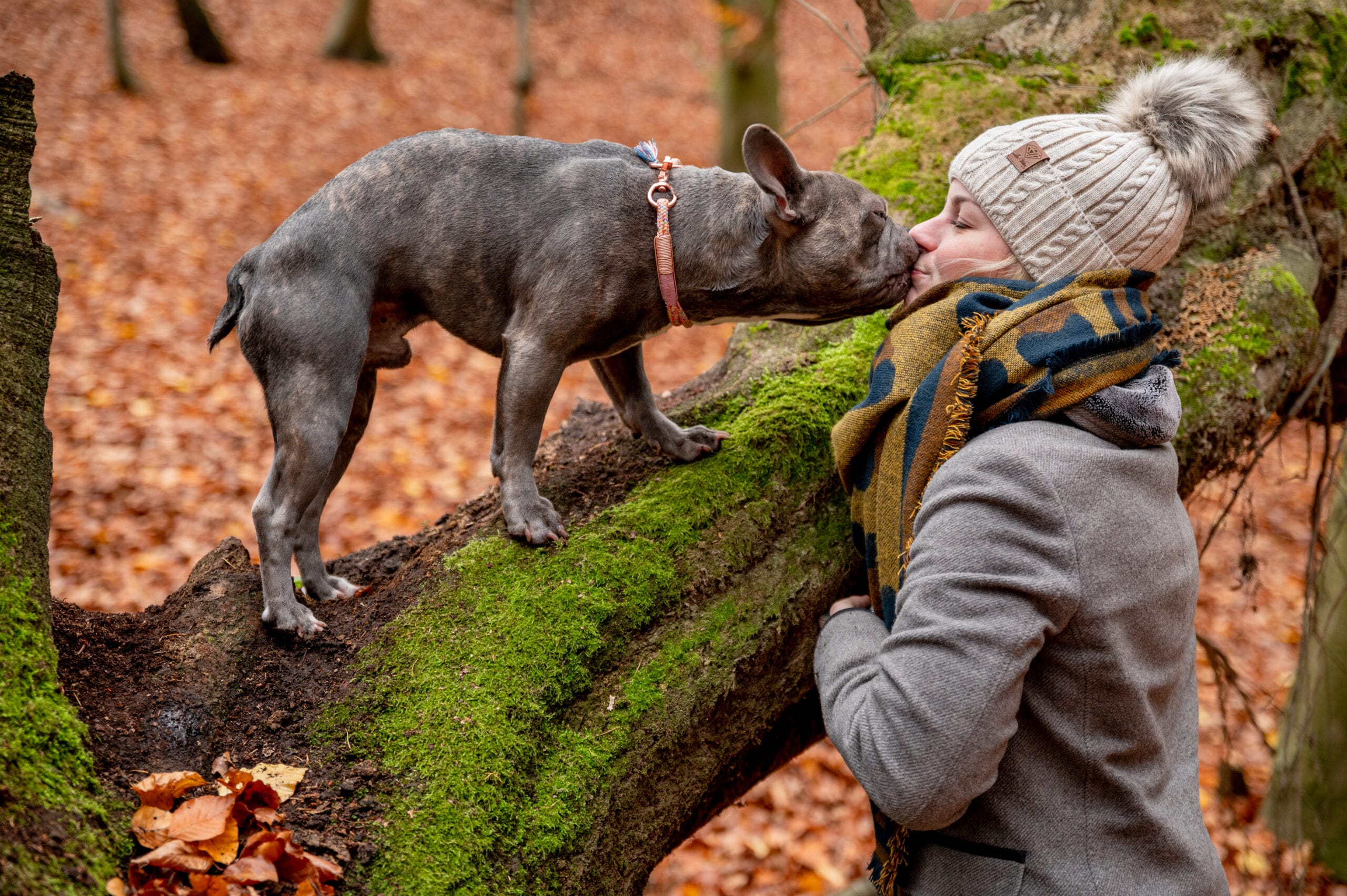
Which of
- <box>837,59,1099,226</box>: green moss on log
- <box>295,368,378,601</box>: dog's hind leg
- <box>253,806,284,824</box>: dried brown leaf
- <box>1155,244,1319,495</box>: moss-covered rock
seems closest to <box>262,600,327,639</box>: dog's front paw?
A: <box>295,368,378,601</box>: dog's hind leg

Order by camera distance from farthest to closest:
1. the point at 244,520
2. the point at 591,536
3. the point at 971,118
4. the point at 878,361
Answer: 1. the point at 244,520
2. the point at 971,118
3. the point at 591,536
4. the point at 878,361

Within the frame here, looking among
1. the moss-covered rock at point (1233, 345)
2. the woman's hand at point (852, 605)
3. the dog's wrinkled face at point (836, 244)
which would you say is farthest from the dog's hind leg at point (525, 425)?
the moss-covered rock at point (1233, 345)

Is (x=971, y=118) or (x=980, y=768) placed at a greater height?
(x=971, y=118)

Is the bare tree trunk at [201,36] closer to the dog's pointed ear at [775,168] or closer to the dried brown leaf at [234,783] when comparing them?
the dog's pointed ear at [775,168]

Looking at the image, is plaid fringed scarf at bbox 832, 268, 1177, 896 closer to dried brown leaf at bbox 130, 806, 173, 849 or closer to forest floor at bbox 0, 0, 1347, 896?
forest floor at bbox 0, 0, 1347, 896

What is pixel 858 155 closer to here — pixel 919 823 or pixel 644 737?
pixel 644 737

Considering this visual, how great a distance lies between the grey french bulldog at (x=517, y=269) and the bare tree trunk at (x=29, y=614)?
0.61m

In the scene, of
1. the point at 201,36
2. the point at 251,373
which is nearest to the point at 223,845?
the point at 251,373

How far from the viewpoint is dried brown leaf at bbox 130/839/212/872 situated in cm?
216

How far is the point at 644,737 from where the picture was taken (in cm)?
288

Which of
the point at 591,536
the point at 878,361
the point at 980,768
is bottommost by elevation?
the point at 591,536

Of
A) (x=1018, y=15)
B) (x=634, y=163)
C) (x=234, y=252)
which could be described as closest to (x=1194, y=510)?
(x=1018, y=15)

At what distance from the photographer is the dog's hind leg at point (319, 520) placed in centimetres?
362

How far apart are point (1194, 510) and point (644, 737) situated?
32.2 ft
